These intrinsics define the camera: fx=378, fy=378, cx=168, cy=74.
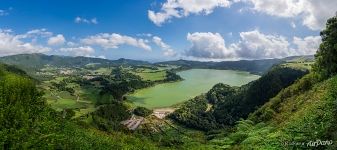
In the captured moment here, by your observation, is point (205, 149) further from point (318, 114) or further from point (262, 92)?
point (262, 92)

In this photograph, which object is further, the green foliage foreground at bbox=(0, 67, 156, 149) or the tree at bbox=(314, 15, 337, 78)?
the tree at bbox=(314, 15, 337, 78)

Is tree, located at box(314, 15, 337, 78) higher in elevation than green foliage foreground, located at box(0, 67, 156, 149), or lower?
higher

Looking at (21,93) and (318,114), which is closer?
(318,114)

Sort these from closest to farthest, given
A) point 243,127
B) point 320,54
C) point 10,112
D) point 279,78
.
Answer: point 243,127, point 10,112, point 320,54, point 279,78

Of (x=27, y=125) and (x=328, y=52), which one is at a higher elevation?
(x=328, y=52)

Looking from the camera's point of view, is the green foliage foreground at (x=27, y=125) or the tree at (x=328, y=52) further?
the tree at (x=328, y=52)

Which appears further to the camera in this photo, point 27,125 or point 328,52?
point 328,52

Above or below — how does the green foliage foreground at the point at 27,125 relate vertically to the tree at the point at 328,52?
below

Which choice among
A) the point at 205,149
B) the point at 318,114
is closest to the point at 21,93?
the point at 205,149
